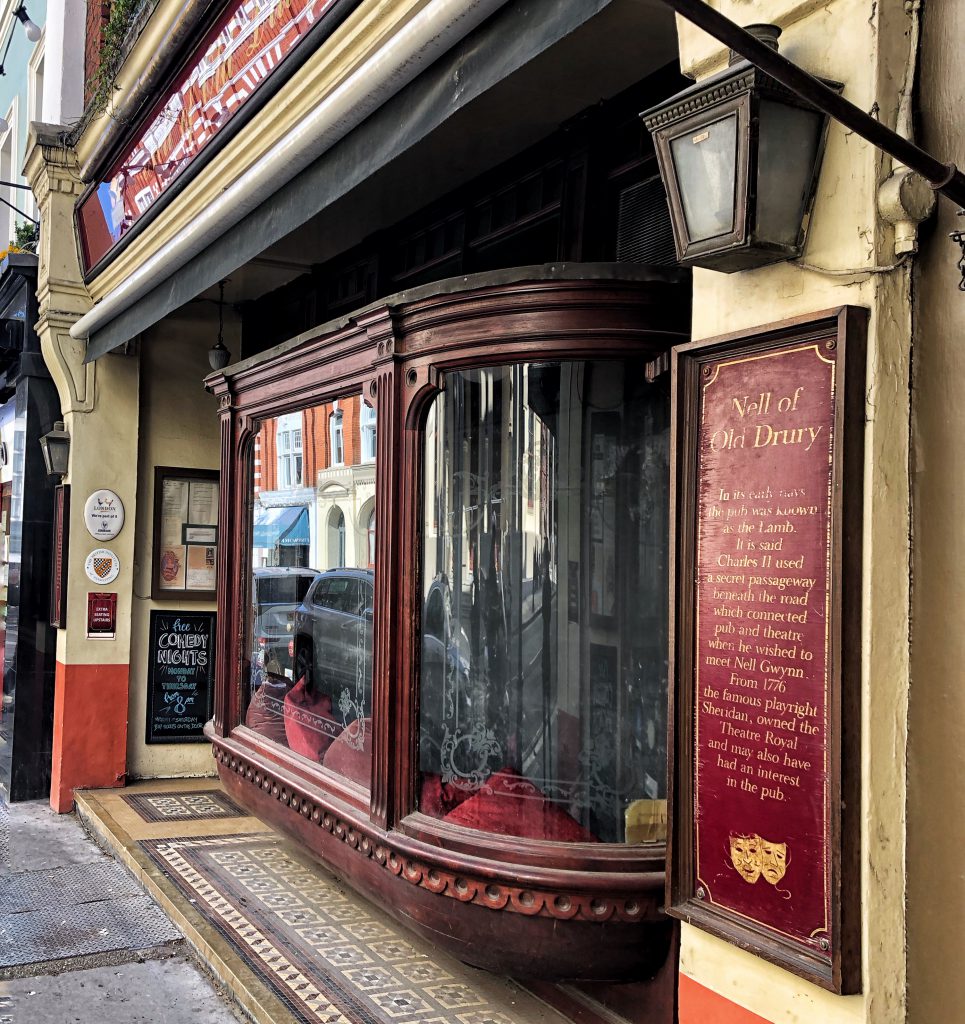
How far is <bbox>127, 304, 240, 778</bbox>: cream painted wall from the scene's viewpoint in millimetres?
8375

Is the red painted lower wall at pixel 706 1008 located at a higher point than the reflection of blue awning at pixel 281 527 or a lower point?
lower

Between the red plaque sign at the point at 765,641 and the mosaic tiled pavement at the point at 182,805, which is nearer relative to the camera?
the red plaque sign at the point at 765,641

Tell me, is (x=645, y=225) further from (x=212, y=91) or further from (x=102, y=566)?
(x=102, y=566)

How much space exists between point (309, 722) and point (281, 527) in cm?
110

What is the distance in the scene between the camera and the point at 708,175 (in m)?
2.50

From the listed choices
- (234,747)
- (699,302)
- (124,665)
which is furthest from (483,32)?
(124,665)

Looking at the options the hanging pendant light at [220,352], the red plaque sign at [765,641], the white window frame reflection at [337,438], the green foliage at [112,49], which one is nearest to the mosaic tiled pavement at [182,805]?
the hanging pendant light at [220,352]

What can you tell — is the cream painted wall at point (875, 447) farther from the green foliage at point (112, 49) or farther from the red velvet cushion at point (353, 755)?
the green foliage at point (112, 49)

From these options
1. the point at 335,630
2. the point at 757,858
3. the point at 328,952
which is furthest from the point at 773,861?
the point at 335,630

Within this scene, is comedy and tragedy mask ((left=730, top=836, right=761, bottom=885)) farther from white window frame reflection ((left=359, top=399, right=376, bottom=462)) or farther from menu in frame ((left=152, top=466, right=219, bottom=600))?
menu in frame ((left=152, top=466, right=219, bottom=600))

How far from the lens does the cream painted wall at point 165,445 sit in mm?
8375

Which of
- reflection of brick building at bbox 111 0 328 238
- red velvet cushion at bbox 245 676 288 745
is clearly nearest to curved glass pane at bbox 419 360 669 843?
red velvet cushion at bbox 245 676 288 745

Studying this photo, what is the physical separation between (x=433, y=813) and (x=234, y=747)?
2194 millimetres

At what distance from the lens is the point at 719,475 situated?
2.69 m
